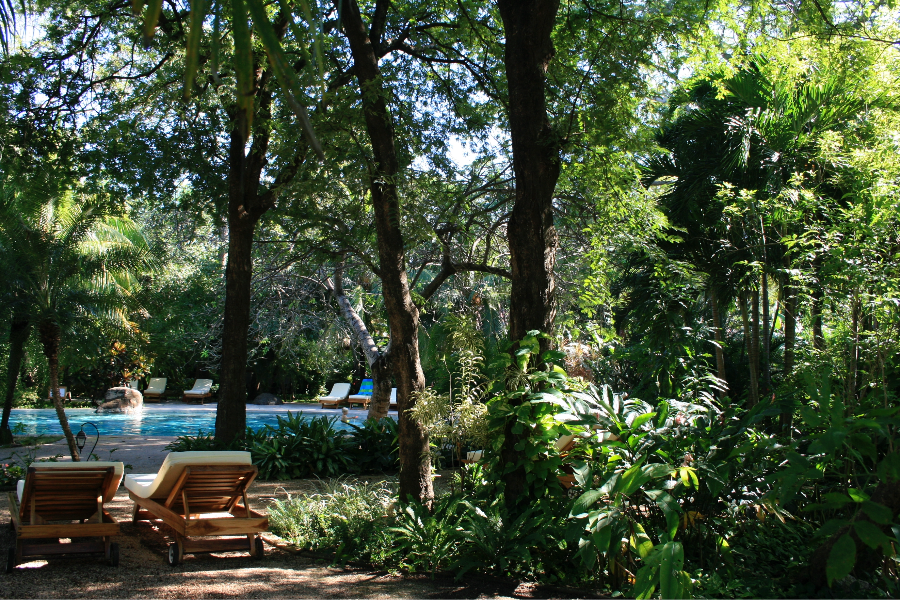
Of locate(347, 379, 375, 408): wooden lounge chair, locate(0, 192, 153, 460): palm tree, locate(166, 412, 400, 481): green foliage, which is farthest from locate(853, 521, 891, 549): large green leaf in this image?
locate(347, 379, 375, 408): wooden lounge chair

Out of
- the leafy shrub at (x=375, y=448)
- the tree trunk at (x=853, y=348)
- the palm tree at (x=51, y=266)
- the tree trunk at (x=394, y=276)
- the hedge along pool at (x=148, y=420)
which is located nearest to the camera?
the tree trunk at (x=853, y=348)

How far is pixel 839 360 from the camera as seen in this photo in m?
5.21

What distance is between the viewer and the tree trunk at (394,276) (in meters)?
6.28

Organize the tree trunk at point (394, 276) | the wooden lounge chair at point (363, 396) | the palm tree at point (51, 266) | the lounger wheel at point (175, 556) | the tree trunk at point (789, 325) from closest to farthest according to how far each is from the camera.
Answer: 1. the lounger wheel at point (175, 556)
2. the tree trunk at point (394, 276)
3. the tree trunk at point (789, 325)
4. the palm tree at point (51, 266)
5. the wooden lounge chair at point (363, 396)

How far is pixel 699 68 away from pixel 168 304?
897 centimetres

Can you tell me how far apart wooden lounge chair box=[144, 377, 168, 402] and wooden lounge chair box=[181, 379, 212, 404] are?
3.04ft

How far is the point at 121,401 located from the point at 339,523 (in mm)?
19753

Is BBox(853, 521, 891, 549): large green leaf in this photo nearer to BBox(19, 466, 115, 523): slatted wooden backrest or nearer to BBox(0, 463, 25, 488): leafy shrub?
BBox(19, 466, 115, 523): slatted wooden backrest

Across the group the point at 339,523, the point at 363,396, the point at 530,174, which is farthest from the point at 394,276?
Result: the point at 363,396

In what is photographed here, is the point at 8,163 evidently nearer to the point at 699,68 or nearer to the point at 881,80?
the point at 699,68

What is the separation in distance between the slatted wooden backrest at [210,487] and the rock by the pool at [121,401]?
18.9 m

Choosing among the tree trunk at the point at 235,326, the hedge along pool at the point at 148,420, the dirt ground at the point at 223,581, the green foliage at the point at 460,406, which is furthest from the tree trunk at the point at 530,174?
the hedge along pool at the point at 148,420

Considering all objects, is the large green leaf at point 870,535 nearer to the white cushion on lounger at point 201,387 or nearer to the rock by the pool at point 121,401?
the rock by the pool at point 121,401

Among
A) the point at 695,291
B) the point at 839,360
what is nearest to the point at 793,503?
the point at 839,360
